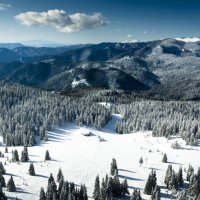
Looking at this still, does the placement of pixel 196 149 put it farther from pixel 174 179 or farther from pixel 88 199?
pixel 88 199

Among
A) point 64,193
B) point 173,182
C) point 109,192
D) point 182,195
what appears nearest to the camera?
point 64,193

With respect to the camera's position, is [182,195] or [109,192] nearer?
[109,192]

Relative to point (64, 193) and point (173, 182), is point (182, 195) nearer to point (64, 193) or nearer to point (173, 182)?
point (173, 182)

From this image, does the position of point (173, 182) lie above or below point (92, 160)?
above

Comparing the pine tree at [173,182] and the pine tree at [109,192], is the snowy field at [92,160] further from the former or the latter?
the pine tree at [109,192]

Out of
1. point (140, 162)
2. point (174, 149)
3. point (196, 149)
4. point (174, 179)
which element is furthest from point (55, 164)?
point (196, 149)

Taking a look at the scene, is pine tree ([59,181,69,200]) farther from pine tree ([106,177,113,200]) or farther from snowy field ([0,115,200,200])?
pine tree ([106,177,113,200])

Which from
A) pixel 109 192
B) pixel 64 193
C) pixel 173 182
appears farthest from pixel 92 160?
pixel 64 193

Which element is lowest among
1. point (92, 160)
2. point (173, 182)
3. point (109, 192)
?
point (92, 160)
